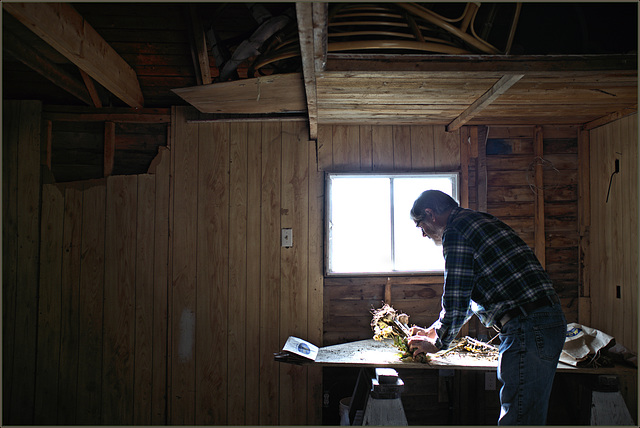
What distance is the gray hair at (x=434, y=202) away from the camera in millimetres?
2316

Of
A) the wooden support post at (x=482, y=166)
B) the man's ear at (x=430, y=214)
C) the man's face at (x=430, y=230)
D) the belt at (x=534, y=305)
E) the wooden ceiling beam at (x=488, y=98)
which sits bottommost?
the belt at (x=534, y=305)

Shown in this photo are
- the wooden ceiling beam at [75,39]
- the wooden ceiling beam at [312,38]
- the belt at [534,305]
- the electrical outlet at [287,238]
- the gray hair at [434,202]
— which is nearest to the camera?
the wooden ceiling beam at [312,38]

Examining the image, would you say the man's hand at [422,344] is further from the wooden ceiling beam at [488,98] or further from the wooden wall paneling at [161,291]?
the wooden wall paneling at [161,291]

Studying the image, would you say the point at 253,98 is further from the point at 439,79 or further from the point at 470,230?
the point at 470,230

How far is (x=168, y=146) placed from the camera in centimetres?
328

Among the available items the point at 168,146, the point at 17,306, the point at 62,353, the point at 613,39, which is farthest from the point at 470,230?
the point at 17,306

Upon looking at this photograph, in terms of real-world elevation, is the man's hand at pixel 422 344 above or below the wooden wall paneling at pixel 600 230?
below

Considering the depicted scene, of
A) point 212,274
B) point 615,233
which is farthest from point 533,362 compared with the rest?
point 212,274

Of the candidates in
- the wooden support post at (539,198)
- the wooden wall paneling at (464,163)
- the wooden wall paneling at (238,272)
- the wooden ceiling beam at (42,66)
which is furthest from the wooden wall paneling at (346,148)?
the wooden ceiling beam at (42,66)

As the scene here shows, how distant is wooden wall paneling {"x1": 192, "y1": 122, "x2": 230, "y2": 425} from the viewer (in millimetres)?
3197

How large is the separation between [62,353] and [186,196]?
158 centimetres

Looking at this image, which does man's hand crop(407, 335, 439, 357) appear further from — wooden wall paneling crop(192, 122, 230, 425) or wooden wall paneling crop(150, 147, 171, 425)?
wooden wall paneling crop(150, 147, 171, 425)

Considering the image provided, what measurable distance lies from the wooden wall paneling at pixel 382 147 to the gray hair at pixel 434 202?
3.25 ft

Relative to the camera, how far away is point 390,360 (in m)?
2.73
